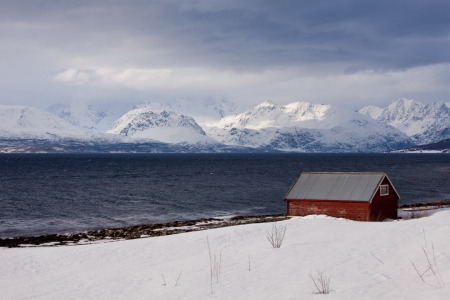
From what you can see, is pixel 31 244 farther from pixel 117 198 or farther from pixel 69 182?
pixel 69 182

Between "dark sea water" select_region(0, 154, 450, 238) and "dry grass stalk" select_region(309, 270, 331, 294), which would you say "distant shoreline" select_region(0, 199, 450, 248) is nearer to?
"dark sea water" select_region(0, 154, 450, 238)

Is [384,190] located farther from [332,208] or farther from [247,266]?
[247,266]

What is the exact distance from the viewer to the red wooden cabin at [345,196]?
40531 mm

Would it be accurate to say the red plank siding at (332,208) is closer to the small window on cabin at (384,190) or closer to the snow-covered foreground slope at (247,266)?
the small window on cabin at (384,190)

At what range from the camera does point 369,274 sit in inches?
689

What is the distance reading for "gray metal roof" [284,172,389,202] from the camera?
41.2m

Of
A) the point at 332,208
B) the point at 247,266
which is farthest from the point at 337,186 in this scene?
the point at 247,266

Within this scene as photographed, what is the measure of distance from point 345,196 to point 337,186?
1.69 meters

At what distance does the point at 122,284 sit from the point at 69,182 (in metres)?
82.3

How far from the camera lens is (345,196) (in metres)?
41.5

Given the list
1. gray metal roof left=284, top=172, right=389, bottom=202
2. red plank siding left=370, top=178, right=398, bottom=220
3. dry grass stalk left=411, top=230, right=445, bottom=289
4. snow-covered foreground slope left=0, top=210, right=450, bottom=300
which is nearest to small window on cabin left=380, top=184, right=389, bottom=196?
red plank siding left=370, top=178, right=398, bottom=220

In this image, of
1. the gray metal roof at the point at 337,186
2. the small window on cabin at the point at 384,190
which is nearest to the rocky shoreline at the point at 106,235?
the gray metal roof at the point at 337,186

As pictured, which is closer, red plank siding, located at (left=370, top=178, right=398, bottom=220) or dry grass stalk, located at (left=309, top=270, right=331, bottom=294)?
dry grass stalk, located at (left=309, top=270, right=331, bottom=294)

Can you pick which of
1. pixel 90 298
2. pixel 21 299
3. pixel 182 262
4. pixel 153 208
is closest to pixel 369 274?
pixel 182 262
